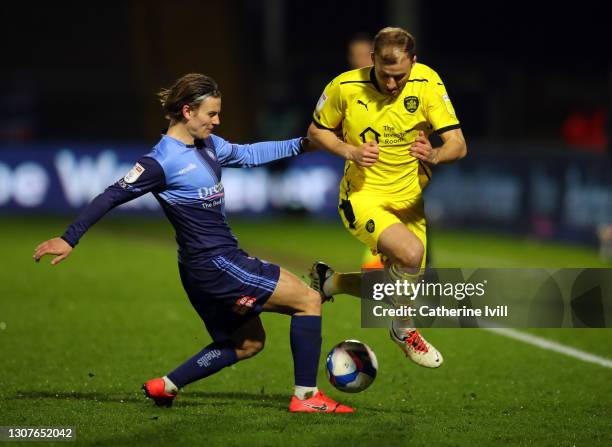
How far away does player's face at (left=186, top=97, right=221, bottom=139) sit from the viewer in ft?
20.7

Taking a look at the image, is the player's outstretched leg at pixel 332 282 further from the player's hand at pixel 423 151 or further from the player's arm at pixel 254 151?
the player's hand at pixel 423 151

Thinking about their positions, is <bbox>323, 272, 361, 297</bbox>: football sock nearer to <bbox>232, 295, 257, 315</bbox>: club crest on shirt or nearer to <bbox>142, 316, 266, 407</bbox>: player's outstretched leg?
<bbox>142, 316, 266, 407</bbox>: player's outstretched leg

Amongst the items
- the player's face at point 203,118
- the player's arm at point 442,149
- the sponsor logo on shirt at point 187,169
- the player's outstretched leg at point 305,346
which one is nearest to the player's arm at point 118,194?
the sponsor logo on shirt at point 187,169

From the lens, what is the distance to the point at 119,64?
33594 millimetres

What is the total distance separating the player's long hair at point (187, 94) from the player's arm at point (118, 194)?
1.04ft

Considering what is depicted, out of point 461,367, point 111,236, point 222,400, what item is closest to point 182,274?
point 222,400

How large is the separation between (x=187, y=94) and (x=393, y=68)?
132cm

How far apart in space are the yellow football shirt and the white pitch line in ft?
8.14

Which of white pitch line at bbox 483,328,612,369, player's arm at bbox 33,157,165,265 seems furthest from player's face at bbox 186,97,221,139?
white pitch line at bbox 483,328,612,369

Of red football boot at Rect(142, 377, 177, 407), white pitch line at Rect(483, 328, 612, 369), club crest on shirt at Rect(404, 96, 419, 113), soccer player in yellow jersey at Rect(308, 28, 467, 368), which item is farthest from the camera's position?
white pitch line at Rect(483, 328, 612, 369)

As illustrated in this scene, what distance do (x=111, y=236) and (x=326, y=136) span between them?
438 inches

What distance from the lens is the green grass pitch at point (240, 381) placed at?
20.1 feet

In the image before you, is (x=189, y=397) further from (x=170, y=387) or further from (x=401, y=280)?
(x=401, y=280)

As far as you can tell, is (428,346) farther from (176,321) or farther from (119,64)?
(119,64)
